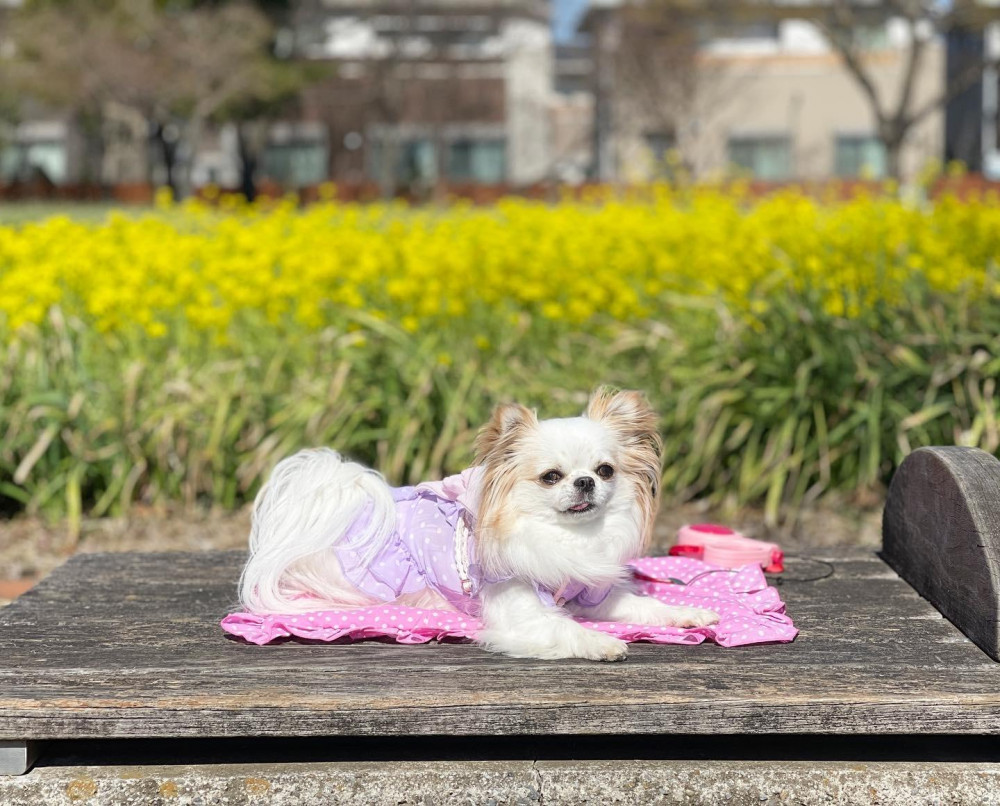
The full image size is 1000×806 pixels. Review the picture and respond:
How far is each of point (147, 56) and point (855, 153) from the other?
19.8 metres

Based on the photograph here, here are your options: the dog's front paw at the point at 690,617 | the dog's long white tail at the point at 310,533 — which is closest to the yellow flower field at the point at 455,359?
the dog's long white tail at the point at 310,533

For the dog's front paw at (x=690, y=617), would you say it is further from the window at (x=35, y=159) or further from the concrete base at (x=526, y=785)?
the window at (x=35, y=159)

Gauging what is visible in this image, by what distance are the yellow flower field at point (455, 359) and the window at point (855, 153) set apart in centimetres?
3110

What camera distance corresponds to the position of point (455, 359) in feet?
15.9

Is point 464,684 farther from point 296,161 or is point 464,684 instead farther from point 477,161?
point 296,161

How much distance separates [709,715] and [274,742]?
86 cm

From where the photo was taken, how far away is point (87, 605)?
2.86 metres

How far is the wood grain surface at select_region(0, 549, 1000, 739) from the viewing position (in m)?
2.16

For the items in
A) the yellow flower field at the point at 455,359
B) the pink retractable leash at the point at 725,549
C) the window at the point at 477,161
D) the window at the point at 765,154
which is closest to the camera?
the pink retractable leash at the point at 725,549

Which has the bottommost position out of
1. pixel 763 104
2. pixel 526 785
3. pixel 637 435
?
pixel 526 785

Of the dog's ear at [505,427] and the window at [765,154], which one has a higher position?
the window at [765,154]

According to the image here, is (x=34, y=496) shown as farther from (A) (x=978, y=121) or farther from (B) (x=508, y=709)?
(A) (x=978, y=121)

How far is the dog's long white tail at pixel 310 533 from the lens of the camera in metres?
2.67

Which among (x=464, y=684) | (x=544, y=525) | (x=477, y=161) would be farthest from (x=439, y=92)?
(x=464, y=684)
